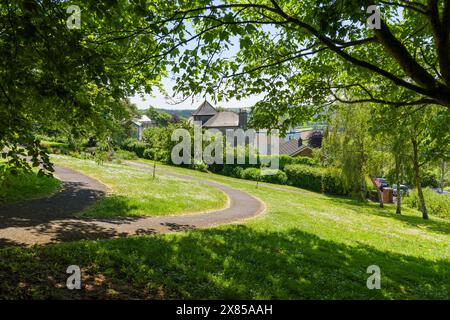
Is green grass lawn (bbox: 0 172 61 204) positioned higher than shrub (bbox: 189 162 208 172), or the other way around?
shrub (bbox: 189 162 208 172)

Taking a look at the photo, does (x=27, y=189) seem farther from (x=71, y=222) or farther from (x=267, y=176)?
(x=267, y=176)

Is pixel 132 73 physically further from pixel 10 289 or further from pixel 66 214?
pixel 66 214

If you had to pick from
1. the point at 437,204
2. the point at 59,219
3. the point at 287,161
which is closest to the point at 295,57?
the point at 59,219

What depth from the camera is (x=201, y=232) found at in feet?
36.3

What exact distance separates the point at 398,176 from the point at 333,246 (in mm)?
21151

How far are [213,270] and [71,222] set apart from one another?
6503 millimetres

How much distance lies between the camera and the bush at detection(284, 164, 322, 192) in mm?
41656

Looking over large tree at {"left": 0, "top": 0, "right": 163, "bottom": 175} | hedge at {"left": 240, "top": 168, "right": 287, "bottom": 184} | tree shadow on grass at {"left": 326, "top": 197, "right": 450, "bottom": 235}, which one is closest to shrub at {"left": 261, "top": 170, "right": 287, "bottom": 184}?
hedge at {"left": 240, "top": 168, "right": 287, "bottom": 184}

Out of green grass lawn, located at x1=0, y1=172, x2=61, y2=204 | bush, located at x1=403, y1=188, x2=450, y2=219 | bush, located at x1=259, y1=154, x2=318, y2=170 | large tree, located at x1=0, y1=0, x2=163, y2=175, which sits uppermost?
large tree, located at x1=0, y1=0, x2=163, y2=175

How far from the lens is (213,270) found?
7.33 m

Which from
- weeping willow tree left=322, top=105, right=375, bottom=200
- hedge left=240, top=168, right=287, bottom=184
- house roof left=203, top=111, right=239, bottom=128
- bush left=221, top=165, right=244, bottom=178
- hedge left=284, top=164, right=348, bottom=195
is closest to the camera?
weeping willow tree left=322, top=105, right=375, bottom=200

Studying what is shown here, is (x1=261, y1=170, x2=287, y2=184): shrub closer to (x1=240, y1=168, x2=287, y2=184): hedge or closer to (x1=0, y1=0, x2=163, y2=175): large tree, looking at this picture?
(x1=240, y1=168, x2=287, y2=184): hedge

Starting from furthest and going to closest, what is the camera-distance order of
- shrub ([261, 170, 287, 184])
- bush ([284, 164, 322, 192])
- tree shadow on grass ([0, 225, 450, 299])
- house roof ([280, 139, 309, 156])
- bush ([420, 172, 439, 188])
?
1. bush ([420, 172, 439, 188])
2. house roof ([280, 139, 309, 156])
3. shrub ([261, 170, 287, 184])
4. bush ([284, 164, 322, 192])
5. tree shadow on grass ([0, 225, 450, 299])

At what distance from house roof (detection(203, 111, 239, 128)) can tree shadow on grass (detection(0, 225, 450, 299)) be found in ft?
215
